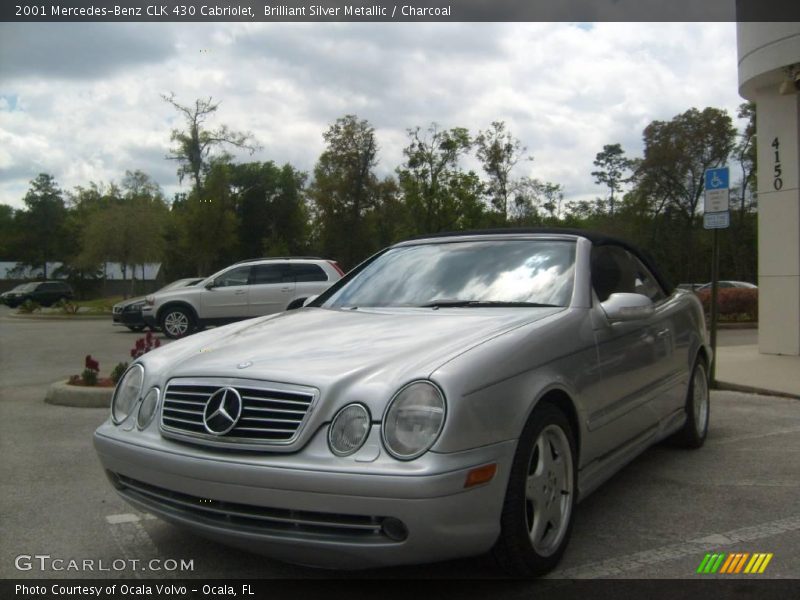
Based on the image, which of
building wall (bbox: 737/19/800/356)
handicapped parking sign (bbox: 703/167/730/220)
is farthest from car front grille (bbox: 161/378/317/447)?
building wall (bbox: 737/19/800/356)

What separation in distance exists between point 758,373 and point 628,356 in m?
6.35

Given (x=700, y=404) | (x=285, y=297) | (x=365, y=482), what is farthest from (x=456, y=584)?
(x=285, y=297)

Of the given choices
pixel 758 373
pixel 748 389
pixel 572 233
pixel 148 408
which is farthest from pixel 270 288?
pixel 148 408

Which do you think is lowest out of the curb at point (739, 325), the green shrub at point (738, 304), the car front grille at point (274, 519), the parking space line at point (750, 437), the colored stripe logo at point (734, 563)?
the curb at point (739, 325)

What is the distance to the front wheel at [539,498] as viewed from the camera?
2971 millimetres

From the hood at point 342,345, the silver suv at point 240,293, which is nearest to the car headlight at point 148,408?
the hood at point 342,345

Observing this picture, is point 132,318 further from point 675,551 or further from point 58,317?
point 675,551

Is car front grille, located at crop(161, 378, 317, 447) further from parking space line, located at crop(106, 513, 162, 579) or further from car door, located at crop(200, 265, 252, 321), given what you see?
car door, located at crop(200, 265, 252, 321)

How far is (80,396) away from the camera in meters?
7.69

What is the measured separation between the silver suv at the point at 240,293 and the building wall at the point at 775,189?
8.71 m

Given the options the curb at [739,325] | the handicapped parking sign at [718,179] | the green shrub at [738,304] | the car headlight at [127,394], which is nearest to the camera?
the car headlight at [127,394]

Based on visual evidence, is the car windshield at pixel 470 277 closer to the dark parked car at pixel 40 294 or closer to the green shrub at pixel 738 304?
the green shrub at pixel 738 304

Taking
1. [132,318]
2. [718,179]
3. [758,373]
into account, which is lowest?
[758,373]

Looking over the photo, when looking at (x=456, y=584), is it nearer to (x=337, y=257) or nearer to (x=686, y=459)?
(x=686, y=459)
